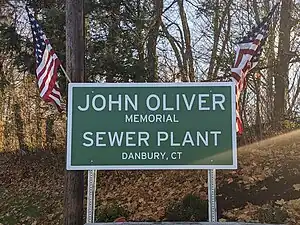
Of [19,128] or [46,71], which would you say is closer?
[46,71]

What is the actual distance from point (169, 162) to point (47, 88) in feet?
9.68

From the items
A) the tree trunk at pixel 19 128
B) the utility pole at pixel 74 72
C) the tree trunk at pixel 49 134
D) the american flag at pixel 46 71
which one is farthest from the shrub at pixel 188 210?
the tree trunk at pixel 19 128

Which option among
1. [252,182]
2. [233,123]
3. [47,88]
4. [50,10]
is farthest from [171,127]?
[50,10]

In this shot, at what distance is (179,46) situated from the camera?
15.1 metres

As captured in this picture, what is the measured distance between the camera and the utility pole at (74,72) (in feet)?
27.9

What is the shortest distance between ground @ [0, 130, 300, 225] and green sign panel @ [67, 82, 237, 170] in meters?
2.93

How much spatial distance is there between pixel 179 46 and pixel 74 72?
700 cm

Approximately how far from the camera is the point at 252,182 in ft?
33.4

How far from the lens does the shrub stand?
9445 mm

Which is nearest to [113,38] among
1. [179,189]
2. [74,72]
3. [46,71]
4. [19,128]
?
[179,189]

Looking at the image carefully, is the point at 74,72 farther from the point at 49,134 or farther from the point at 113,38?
the point at 49,134

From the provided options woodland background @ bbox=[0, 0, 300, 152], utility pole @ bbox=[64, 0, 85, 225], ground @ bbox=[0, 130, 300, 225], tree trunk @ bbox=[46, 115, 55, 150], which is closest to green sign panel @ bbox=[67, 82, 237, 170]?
utility pole @ bbox=[64, 0, 85, 225]

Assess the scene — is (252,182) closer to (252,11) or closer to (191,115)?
(191,115)

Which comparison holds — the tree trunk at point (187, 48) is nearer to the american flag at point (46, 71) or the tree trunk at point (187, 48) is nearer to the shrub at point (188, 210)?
the shrub at point (188, 210)
